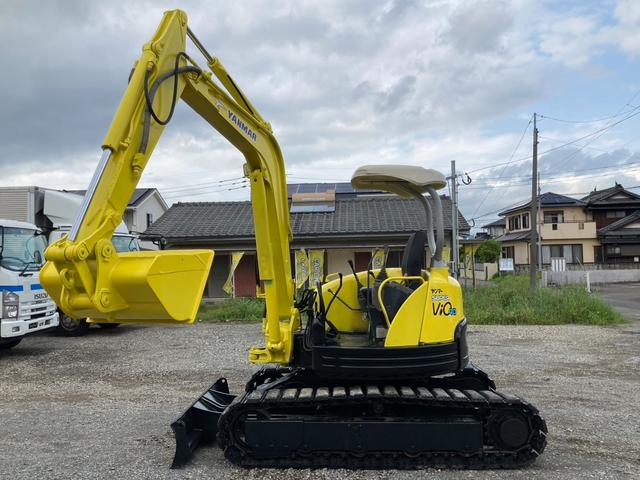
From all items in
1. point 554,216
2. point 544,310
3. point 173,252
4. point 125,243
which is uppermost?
point 554,216

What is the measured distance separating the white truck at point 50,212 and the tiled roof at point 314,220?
24.4ft

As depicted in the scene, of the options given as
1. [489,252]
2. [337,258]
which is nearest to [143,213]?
[337,258]

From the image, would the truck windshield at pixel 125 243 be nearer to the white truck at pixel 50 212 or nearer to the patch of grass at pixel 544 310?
the white truck at pixel 50 212

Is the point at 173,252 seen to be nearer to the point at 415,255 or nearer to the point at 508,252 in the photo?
the point at 415,255

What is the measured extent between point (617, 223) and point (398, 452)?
39.5 metres

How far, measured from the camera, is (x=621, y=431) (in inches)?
201

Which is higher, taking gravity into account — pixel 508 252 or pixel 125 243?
pixel 508 252

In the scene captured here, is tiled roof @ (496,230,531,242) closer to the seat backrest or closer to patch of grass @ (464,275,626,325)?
patch of grass @ (464,275,626,325)

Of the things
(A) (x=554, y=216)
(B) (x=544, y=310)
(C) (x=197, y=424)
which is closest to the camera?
(C) (x=197, y=424)

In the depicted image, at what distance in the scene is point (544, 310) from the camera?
524 inches

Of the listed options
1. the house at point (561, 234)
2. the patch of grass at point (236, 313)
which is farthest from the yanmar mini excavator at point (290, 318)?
the house at point (561, 234)

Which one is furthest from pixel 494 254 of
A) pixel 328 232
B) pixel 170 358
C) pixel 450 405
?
pixel 450 405

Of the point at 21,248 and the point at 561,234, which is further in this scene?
the point at 561,234

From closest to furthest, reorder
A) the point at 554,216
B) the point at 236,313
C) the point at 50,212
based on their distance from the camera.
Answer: the point at 50,212, the point at 236,313, the point at 554,216
